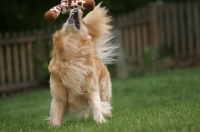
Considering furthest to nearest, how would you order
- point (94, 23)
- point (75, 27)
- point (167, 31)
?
point (167, 31)
point (94, 23)
point (75, 27)

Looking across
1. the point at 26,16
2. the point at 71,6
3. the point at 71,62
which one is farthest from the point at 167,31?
the point at 71,62

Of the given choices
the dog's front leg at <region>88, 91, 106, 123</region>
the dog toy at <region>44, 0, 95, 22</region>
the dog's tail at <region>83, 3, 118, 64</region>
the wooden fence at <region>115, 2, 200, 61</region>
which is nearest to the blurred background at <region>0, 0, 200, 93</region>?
the wooden fence at <region>115, 2, 200, 61</region>

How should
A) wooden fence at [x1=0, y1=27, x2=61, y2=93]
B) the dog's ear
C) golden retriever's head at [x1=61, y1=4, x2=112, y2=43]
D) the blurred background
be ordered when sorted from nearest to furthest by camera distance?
golden retriever's head at [x1=61, y1=4, x2=112, y2=43] < the dog's ear < wooden fence at [x1=0, y1=27, x2=61, y2=93] < the blurred background

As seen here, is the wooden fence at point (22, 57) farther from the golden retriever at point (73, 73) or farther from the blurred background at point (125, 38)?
the golden retriever at point (73, 73)

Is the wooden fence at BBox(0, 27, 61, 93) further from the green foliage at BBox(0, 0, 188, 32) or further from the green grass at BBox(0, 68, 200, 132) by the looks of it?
the green grass at BBox(0, 68, 200, 132)

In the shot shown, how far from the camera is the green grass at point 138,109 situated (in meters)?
5.65

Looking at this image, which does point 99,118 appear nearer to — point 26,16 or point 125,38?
point 26,16

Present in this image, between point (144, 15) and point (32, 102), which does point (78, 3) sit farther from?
point (144, 15)

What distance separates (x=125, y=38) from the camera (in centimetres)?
1658

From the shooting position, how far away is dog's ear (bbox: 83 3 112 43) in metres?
7.38

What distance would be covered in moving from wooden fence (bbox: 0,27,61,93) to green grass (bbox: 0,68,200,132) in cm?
104

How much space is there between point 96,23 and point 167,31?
1058 centimetres

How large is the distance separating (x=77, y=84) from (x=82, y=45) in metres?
0.52

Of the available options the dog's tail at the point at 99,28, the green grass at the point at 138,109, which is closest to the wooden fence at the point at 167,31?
the green grass at the point at 138,109
